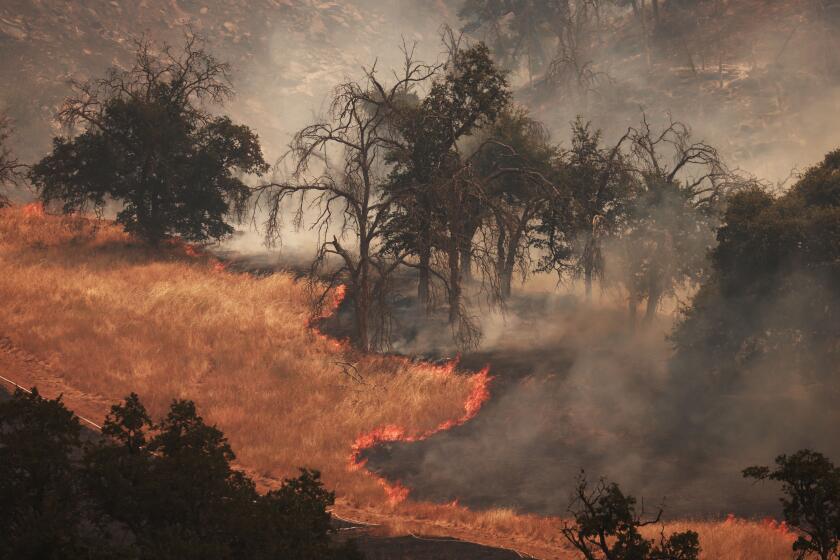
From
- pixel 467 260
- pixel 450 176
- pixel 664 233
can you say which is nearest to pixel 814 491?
pixel 450 176

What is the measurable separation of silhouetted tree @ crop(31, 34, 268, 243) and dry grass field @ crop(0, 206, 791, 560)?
2.72m

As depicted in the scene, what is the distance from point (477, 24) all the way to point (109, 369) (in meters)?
63.6

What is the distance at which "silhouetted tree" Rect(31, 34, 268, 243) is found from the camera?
32312 millimetres

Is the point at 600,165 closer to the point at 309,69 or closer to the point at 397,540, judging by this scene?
the point at 397,540

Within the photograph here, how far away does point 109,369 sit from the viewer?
23609mm

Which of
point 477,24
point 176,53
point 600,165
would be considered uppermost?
point 477,24

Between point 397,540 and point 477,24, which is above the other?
point 477,24

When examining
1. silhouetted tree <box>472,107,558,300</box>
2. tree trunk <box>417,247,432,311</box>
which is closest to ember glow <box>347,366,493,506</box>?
tree trunk <box>417,247,432,311</box>

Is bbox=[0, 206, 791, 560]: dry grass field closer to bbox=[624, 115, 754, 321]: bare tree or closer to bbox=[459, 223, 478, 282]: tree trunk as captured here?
→ bbox=[459, 223, 478, 282]: tree trunk

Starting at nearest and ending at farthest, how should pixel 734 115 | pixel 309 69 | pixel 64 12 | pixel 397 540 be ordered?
pixel 397 540 → pixel 734 115 → pixel 64 12 → pixel 309 69

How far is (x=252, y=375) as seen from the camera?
2461cm

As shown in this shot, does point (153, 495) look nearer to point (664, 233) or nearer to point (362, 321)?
point (362, 321)

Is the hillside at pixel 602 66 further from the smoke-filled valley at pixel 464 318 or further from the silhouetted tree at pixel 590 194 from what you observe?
the smoke-filled valley at pixel 464 318

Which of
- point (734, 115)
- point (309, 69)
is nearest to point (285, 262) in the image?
point (734, 115)
